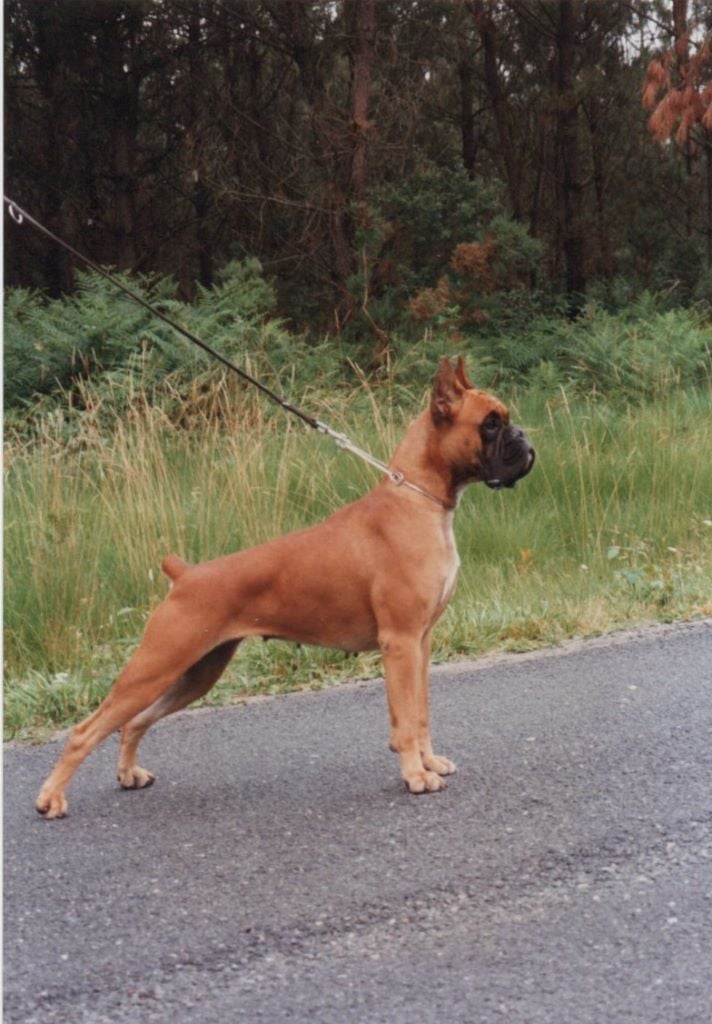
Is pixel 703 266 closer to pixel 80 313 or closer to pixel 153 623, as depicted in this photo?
pixel 80 313

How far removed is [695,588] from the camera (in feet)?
24.2

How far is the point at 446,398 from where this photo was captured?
441 centimetres

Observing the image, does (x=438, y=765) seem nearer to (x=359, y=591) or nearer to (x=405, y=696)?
(x=405, y=696)

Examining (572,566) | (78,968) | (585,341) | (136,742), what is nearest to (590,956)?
(78,968)

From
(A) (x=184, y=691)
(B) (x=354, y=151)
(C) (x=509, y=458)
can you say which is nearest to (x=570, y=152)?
(B) (x=354, y=151)

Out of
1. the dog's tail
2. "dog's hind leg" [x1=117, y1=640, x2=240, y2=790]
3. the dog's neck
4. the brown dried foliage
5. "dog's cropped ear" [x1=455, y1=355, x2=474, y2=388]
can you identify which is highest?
the brown dried foliage

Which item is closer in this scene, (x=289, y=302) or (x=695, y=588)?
(x=695, y=588)

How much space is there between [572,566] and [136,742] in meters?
4.22

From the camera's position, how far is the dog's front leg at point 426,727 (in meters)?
4.45

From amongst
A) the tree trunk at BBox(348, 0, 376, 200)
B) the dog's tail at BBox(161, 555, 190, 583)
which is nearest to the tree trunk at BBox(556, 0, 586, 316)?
the tree trunk at BBox(348, 0, 376, 200)

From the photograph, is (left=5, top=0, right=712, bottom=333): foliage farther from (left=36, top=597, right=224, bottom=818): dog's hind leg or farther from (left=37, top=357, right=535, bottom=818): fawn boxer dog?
(left=36, top=597, right=224, bottom=818): dog's hind leg

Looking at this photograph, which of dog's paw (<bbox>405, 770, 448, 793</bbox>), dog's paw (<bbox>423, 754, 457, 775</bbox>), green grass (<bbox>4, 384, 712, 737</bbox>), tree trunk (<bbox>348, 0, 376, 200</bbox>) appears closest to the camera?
dog's paw (<bbox>405, 770, 448, 793</bbox>)

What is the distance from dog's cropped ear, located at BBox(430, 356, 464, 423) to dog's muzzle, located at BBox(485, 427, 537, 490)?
0.19 metres

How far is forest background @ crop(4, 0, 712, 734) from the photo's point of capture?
7.49 metres
